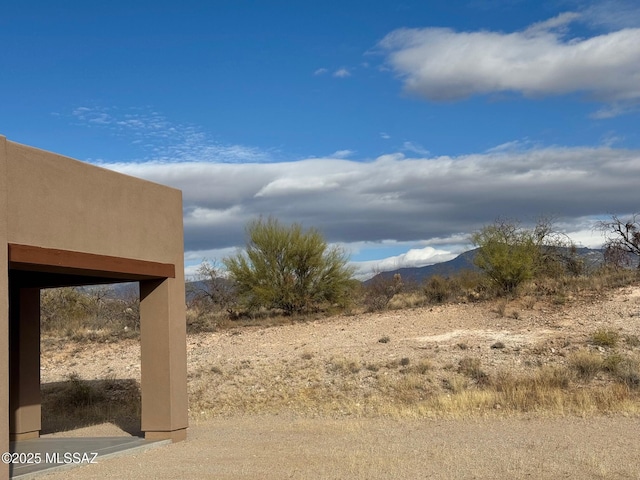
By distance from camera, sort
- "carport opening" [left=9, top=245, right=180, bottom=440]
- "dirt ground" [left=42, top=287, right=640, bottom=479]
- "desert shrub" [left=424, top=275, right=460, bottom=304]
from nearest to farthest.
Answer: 1. "dirt ground" [left=42, top=287, right=640, bottom=479]
2. "carport opening" [left=9, top=245, right=180, bottom=440]
3. "desert shrub" [left=424, top=275, right=460, bottom=304]

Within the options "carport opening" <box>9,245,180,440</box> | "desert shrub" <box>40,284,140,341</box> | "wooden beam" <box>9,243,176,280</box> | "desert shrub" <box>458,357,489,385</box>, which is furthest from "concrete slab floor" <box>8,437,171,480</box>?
"desert shrub" <box>40,284,140,341</box>

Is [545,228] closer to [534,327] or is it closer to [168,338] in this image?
[534,327]

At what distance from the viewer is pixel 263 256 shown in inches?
1275

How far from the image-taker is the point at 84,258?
1159 cm

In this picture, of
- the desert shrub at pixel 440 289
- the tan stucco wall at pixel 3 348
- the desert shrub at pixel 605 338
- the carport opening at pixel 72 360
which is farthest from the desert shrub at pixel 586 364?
the tan stucco wall at pixel 3 348

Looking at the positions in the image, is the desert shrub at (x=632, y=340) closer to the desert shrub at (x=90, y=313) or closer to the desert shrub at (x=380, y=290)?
the desert shrub at (x=380, y=290)

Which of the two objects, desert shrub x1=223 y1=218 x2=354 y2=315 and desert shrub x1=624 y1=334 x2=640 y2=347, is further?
desert shrub x1=223 y1=218 x2=354 y2=315

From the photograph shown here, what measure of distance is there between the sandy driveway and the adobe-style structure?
4.30 ft

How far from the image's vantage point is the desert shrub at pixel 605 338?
20688 mm

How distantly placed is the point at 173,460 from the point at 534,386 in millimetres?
9155

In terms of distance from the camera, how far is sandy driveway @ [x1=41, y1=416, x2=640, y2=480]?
426 inches

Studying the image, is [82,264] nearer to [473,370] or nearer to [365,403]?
[365,403]

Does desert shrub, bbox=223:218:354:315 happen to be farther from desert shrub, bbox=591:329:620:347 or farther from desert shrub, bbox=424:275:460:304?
desert shrub, bbox=591:329:620:347

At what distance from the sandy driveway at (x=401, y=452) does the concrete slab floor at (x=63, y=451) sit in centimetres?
26
